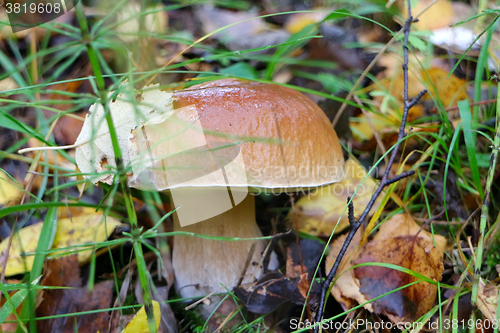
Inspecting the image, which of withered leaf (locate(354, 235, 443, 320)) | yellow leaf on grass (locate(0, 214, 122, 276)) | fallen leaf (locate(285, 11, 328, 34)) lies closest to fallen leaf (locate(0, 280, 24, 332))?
yellow leaf on grass (locate(0, 214, 122, 276))

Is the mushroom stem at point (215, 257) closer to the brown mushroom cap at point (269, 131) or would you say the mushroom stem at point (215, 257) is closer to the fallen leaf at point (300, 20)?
the brown mushroom cap at point (269, 131)

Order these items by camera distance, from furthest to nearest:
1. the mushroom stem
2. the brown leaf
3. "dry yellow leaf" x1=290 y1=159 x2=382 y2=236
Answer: "dry yellow leaf" x1=290 y1=159 x2=382 y2=236
the mushroom stem
the brown leaf

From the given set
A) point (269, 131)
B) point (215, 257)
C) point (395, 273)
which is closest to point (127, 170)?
point (269, 131)

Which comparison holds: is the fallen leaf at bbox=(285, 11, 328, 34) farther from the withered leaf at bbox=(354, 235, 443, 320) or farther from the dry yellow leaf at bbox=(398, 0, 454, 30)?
the withered leaf at bbox=(354, 235, 443, 320)

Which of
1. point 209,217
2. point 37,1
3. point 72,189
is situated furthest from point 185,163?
point 37,1

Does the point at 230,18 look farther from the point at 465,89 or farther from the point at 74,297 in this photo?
the point at 74,297

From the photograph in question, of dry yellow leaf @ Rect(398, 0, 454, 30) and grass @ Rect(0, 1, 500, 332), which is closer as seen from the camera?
grass @ Rect(0, 1, 500, 332)
